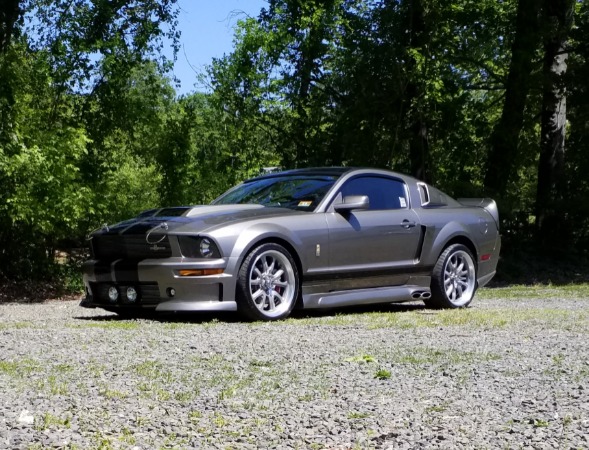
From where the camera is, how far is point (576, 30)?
2130 centimetres

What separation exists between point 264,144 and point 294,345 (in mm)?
18503

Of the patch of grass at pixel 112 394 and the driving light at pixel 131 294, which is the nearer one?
the patch of grass at pixel 112 394

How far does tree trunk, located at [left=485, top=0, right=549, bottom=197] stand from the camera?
21.3m

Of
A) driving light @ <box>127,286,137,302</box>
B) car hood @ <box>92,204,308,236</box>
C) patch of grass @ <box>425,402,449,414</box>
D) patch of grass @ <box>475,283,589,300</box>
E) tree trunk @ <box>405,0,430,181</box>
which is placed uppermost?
tree trunk @ <box>405,0,430,181</box>

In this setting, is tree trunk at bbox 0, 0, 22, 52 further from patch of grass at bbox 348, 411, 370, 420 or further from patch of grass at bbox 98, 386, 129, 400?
patch of grass at bbox 348, 411, 370, 420

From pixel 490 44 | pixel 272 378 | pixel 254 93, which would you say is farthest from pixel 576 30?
pixel 272 378

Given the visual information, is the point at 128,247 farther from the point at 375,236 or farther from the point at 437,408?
the point at 437,408

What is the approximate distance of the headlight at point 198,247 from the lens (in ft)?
30.5

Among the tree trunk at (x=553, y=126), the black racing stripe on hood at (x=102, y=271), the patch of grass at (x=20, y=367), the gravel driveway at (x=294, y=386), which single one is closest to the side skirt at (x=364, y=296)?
the gravel driveway at (x=294, y=386)

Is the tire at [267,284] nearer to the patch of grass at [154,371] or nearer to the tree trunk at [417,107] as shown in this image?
the patch of grass at [154,371]

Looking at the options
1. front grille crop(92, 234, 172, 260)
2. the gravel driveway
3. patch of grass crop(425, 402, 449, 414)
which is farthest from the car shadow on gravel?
patch of grass crop(425, 402, 449, 414)

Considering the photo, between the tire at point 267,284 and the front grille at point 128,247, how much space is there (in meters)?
0.78

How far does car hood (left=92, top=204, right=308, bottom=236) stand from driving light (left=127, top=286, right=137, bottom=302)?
0.55 m

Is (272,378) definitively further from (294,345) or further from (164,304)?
(164,304)
